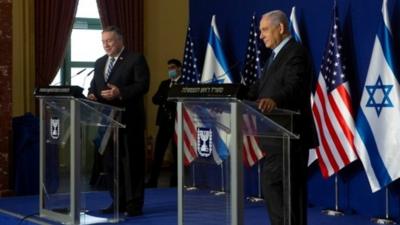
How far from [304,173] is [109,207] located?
2.19 meters

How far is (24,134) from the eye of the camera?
7754 mm

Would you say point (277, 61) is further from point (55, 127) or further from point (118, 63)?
point (55, 127)

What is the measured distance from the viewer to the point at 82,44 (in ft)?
33.2

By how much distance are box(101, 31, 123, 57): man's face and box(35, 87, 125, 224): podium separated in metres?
0.53

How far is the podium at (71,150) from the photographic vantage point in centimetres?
532

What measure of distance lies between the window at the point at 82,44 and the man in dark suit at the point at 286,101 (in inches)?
247

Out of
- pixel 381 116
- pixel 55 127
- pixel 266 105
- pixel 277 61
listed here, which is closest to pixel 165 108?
pixel 55 127

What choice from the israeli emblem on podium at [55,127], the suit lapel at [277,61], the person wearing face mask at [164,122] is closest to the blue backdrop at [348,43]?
the person wearing face mask at [164,122]

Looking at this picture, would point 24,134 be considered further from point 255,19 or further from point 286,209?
point 286,209

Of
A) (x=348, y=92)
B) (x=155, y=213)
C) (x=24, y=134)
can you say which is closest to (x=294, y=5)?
(x=348, y=92)

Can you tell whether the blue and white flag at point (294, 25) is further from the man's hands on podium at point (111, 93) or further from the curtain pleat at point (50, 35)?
the curtain pleat at point (50, 35)

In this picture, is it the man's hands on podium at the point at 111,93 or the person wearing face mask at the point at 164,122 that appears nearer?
the man's hands on podium at the point at 111,93

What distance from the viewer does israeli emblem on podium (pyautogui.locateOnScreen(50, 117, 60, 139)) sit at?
18.1 feet

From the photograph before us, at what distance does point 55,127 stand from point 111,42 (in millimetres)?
791
